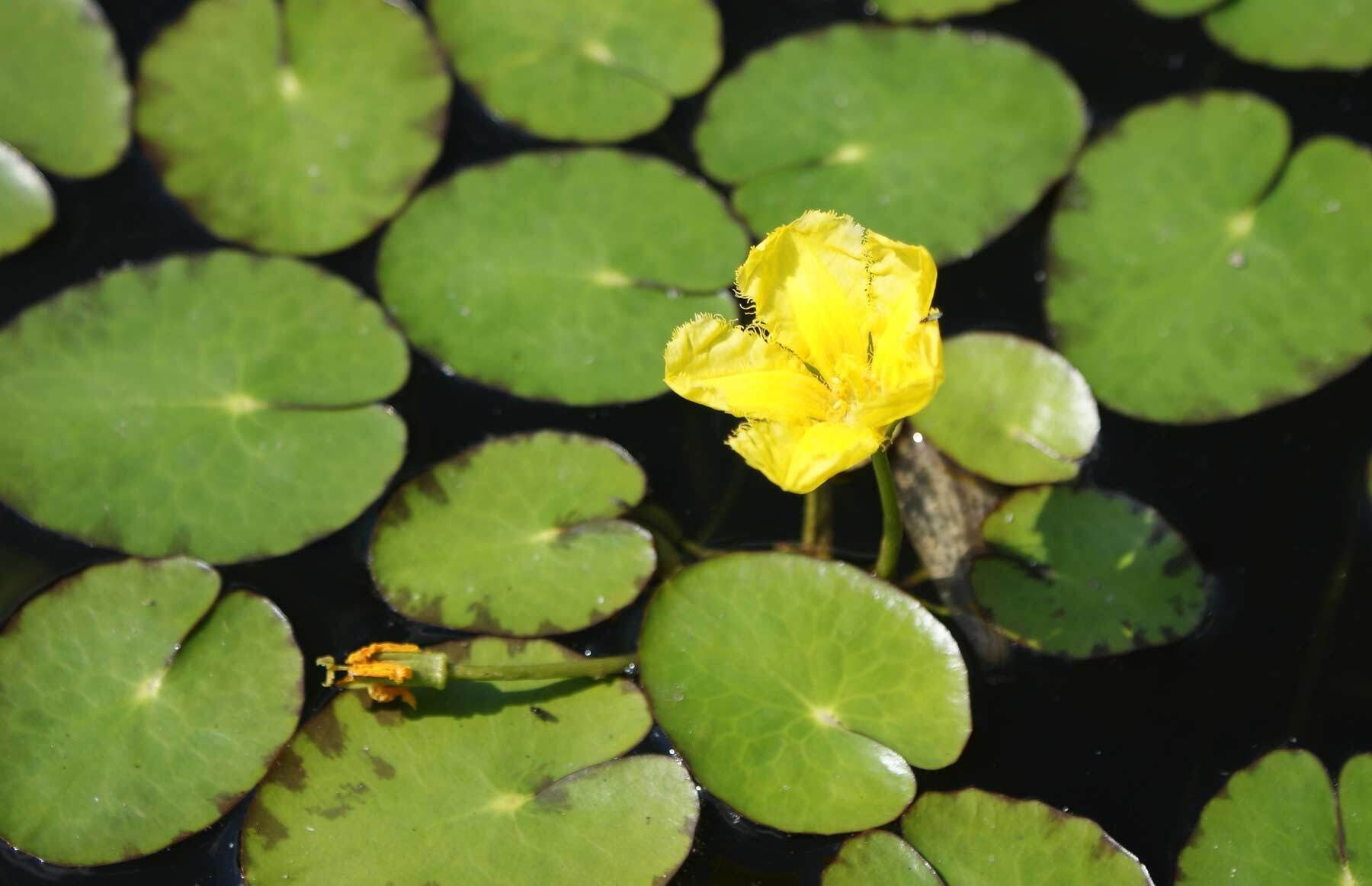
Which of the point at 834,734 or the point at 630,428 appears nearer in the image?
the point at 834,734

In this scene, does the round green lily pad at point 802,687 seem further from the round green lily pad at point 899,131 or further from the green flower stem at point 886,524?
the round green lily pad at point 899,131

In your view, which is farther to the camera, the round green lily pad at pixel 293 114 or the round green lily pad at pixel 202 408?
the round green lily pad at pixel 293 114

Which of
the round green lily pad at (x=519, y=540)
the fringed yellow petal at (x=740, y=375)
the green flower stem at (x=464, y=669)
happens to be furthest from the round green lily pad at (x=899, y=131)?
the green flower stem at (x=464, y=669)

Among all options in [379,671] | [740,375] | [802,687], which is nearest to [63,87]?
[379,671]

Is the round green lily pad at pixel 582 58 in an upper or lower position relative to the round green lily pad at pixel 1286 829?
upper

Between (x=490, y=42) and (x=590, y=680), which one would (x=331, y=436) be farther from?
(x=490, y=42)

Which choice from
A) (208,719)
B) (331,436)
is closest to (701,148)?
(331,436)
